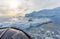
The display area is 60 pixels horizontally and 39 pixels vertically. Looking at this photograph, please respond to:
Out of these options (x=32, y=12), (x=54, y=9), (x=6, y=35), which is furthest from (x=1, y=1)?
(x=6, y=35)

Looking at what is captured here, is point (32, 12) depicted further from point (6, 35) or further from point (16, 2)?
point (6, 35)

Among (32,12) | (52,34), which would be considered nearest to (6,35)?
(52,34)

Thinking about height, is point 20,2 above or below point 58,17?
above

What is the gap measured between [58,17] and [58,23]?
0.17 meters

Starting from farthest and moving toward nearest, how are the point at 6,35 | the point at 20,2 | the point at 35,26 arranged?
1. the point at 20,2
2. the point at 35,26
3. the point at 6,35

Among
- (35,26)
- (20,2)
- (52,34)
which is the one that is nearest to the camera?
(52,34)

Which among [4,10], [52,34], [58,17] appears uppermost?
[4,10]

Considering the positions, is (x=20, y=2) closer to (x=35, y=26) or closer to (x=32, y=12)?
(x=32, y=12)

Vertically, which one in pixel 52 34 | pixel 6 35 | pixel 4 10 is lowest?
pixel 52 34

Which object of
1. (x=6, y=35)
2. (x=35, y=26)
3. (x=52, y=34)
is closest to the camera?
(x=6, y=35)

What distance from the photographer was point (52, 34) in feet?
12.1

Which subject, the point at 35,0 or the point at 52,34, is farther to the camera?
the point at 35,0

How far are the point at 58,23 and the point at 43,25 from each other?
416mm

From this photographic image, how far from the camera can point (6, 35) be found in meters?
1.45
